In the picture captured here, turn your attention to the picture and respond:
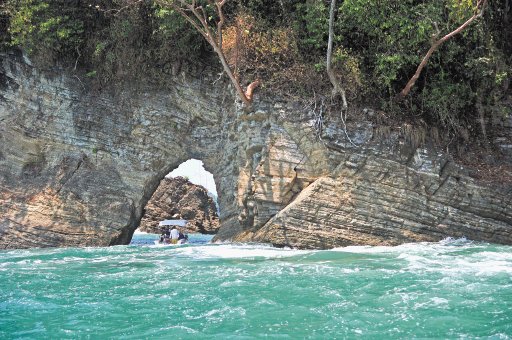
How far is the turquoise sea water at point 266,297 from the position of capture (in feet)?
15.5

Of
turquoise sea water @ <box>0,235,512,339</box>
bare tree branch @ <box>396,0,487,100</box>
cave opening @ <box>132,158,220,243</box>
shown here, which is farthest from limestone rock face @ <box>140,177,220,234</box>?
turquoise sea water @ <box>0,235,512,339</box>

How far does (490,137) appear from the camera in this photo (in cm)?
1250

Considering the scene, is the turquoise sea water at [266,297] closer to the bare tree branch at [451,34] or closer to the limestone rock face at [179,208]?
the bare tree branch at [451,34]

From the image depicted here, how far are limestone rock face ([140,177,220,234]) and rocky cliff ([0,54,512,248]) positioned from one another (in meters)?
14.7

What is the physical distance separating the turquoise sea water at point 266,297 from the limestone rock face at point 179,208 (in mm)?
20227

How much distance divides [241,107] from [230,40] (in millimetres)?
1745

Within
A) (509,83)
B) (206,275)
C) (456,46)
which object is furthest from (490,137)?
(206,275)

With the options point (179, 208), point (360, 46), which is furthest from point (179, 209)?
point (360, 46)

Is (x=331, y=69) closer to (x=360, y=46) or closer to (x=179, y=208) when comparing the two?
(x=360, y=46)

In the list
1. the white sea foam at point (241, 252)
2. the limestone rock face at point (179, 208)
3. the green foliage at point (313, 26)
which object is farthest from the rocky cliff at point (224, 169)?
the limestone rock face at point (179, 208)

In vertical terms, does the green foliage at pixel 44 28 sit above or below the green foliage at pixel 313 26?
above

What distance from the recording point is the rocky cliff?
11.3 m

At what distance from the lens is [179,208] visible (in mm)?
29859

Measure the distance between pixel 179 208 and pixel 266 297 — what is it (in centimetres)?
2445
